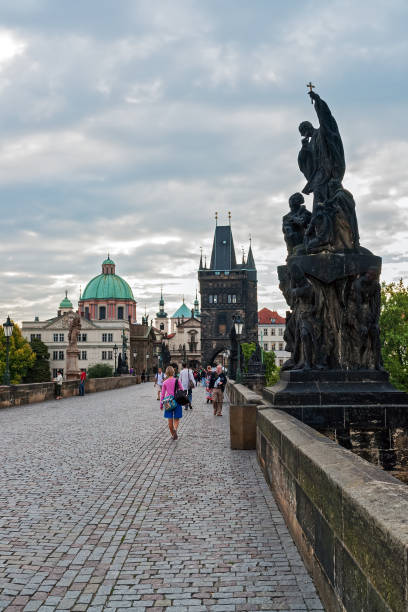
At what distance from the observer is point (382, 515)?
99.0 inches

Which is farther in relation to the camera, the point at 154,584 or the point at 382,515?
the point at 154,584

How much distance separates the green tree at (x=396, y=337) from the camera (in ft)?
141

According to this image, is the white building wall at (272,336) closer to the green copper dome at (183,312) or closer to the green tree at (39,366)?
the green tree at (39,366)

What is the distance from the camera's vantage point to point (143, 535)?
551 cm

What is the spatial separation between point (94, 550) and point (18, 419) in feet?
44.3

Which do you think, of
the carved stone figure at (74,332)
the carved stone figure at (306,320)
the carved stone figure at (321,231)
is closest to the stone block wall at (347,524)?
the carved stone figure at (306,320)

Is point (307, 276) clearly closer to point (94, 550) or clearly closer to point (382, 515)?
point (94, 550)

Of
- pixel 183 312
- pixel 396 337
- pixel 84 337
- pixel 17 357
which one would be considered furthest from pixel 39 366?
pixel 183 312

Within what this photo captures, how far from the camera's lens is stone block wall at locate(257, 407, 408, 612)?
232 cm

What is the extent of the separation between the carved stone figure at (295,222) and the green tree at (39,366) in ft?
272

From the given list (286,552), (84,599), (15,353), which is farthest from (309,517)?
(15,353)

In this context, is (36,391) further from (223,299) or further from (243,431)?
(223,299)

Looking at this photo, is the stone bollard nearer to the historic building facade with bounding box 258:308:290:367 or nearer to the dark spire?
the dark spire

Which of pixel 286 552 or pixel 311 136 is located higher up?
pixel 311 136
